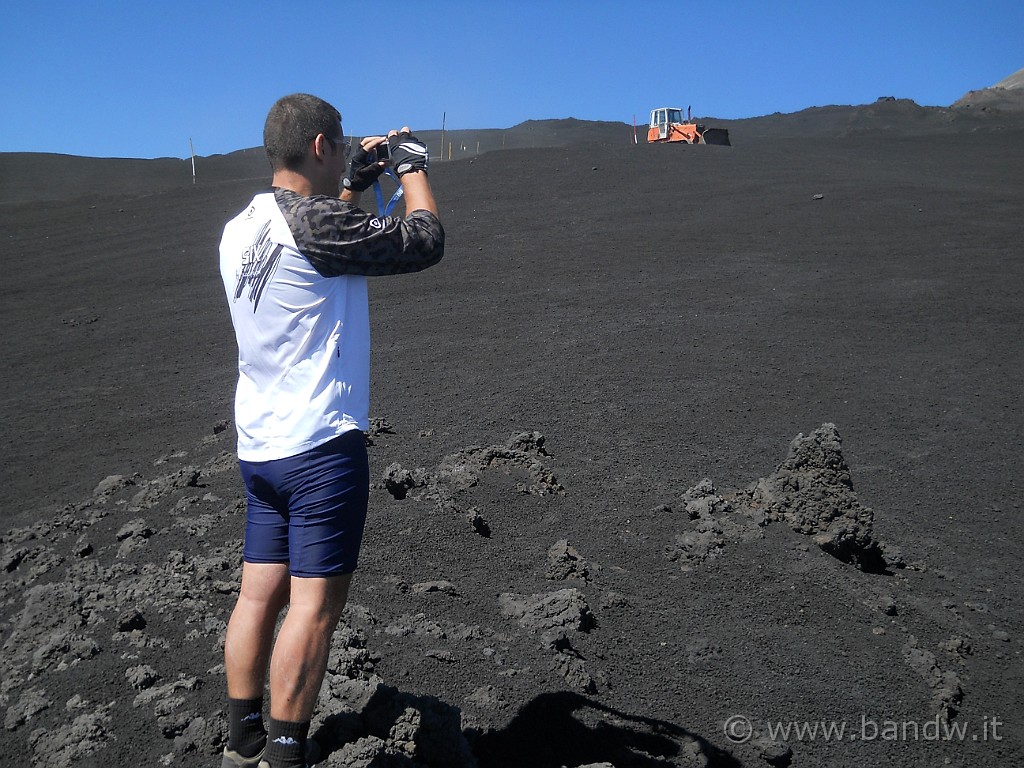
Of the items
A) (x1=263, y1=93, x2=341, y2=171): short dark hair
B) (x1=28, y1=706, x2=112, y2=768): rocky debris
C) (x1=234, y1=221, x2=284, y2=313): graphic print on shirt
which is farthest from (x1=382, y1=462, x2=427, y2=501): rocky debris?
(x1=263, y1=93, x2=341, y2=171): short dark hair

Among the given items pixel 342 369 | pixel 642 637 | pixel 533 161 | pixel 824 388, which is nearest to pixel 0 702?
pixel 342 369

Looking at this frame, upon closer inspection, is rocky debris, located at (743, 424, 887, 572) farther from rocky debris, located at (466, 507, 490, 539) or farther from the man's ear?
the man's ear

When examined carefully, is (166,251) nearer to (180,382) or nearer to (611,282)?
(180,382)

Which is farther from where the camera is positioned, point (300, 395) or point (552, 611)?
point (552, 611)

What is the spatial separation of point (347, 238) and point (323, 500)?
62cm

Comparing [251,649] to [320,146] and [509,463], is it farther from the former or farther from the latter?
[509,463]

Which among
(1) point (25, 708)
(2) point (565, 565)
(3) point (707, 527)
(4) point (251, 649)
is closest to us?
(4) point (251, 649)

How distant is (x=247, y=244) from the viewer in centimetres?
202

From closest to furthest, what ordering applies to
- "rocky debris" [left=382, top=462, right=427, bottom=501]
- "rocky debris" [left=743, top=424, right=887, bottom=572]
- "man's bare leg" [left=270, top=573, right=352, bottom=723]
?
1. "man's bare leg" [left=270, top=573, right=352, bottom=723]
2. "rocky debris" [left=743, top=424, right=887, bottom=572]
3. "rocky debris" [left=382, top=462, right=427, bottom=501]

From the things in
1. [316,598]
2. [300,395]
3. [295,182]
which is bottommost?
[316,598]

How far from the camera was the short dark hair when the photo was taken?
201 cm

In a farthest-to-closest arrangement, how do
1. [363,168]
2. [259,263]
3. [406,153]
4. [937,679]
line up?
[937,679] → [363,168] → [406,153] → [259,263]

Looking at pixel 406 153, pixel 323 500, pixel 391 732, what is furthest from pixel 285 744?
pixel 406 153

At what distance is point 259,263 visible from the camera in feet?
6.49
